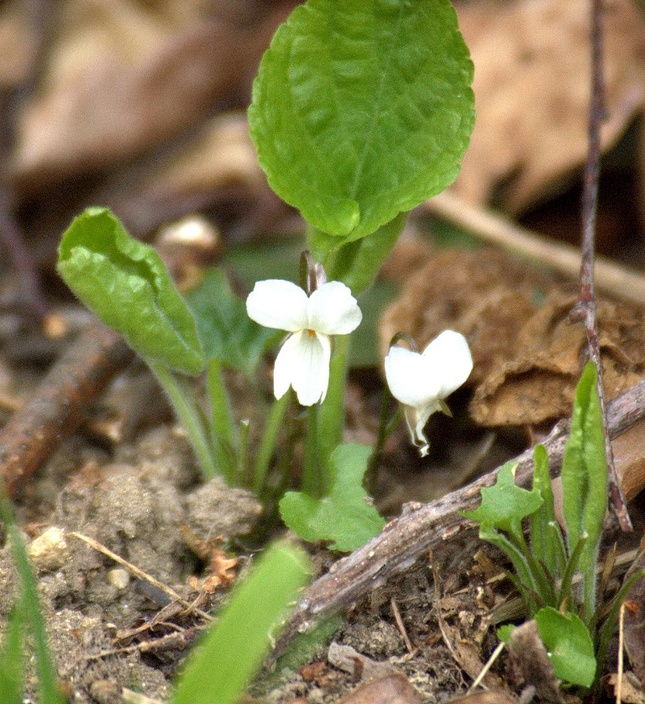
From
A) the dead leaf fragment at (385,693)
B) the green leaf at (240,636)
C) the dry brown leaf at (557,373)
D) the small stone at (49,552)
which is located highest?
the green leaf at (240,636)

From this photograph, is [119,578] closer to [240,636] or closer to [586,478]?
[240,636]

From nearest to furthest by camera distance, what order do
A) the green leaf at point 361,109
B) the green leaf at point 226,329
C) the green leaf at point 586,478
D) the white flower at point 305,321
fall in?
the green leaf at point 586,478 < the white flower at point 305,321 < the green leaf at point 361,109 < the green leaf at point 226,329

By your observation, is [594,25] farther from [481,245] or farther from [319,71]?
[481,245]

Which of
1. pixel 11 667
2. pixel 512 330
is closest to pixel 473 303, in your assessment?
pixel 512 330

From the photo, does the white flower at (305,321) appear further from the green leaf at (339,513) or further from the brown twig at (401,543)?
the brown twig at (401,543)

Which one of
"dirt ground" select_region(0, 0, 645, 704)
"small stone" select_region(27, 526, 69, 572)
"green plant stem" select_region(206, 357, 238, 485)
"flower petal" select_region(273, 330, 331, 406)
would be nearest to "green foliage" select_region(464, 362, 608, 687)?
"dirt ground" select_region(0, 0, 645, 704)

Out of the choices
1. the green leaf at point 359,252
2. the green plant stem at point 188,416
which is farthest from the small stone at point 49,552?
the green leaf at point 359,252

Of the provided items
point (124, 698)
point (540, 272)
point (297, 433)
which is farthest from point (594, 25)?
point (124, 698)
